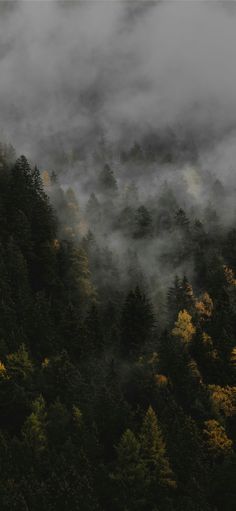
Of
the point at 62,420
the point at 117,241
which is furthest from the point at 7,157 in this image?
the point at 62,420

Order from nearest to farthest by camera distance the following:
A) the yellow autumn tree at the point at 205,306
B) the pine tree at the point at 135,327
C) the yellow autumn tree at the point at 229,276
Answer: the pine tree at the point at 135,327
the yellow autumn tree at the point at 205,306
the yellow autumn tree at the point at 229,276

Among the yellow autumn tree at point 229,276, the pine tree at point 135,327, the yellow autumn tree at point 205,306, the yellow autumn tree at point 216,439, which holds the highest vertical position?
the yellow autumn tree at point 229,276

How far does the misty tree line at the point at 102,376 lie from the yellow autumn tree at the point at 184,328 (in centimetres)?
22

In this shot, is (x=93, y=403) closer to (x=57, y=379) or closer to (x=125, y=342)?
(x=57, y=379)

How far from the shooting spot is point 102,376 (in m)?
81.9

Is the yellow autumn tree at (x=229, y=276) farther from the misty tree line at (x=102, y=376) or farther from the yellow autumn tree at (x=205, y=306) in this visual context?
Result: the yellow autumn tree at (x=205, y=306)

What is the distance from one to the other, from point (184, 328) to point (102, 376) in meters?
26.6

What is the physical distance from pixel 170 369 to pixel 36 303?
21.4m

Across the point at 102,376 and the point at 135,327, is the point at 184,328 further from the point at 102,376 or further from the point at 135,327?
the point at 102,376

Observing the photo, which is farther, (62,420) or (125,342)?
(125,342)

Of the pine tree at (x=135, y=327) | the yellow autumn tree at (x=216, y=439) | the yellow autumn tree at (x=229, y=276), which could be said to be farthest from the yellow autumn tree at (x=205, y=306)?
the yellow autumn tree at (x=216, y=439)

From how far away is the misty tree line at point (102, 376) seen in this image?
2416 inches

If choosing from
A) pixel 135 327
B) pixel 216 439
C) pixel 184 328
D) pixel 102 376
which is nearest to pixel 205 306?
pixel 184 328

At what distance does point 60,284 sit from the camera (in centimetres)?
10500
